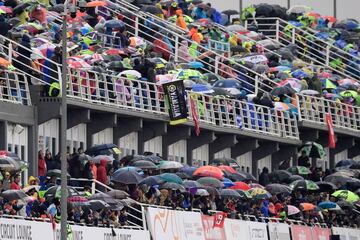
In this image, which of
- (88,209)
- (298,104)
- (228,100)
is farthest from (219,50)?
(88,209)

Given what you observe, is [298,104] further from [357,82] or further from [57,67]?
[57,67]

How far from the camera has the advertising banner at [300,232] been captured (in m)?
65.7

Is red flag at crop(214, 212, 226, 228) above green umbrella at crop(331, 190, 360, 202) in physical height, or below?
above

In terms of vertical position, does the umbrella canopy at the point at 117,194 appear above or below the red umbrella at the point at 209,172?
above

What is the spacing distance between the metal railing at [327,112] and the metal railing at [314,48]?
772cm

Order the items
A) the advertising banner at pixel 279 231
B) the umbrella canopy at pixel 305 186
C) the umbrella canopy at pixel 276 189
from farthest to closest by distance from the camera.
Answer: the umbrella canopy at pixel 305 186
the umbrella canopy at pixel 276 189
the advertising banner at pixel 279 231

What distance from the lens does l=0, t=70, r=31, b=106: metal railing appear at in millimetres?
57438

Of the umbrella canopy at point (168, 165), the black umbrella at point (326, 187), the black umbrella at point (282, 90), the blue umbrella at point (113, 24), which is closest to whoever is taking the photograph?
the umbrella canopy at point (168, 165)

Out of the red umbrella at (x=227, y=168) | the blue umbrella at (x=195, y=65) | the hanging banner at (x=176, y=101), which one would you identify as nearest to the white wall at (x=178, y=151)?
the blue umbrella at (x=195, y=65)

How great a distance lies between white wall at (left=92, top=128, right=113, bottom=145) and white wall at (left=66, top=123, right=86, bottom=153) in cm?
79

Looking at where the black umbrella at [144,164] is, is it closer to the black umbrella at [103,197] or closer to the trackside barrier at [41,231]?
the trackside barrier at [41,231]

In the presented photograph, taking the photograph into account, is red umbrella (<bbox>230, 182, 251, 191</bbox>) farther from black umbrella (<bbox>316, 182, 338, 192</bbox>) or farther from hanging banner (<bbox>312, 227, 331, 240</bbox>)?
black umbrella (<bbox>316, 182, 338, 192</bbox>)

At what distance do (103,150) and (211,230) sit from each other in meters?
3.73

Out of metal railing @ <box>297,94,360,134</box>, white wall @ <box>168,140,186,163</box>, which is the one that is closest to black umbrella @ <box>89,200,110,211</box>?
white wall @ <box>168,140,186,163</box>
